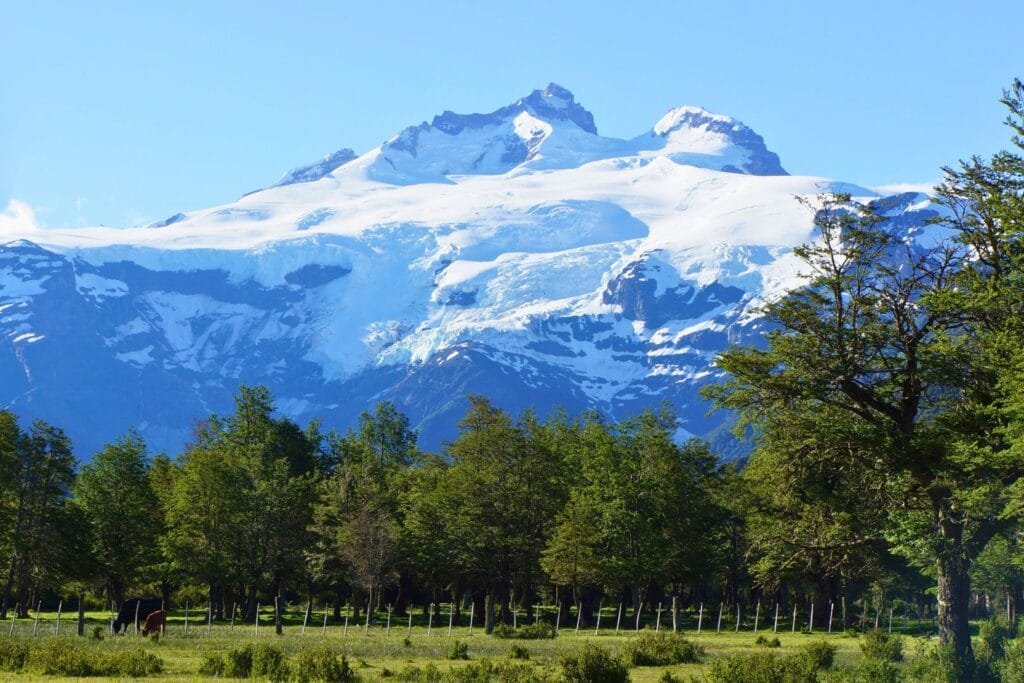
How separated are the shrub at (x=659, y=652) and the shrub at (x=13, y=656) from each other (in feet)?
86.0

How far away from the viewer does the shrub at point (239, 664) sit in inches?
1785

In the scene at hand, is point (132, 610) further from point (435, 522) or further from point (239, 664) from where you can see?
point (239, 664)

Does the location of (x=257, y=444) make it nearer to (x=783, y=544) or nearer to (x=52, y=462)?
(x=52, y=462)

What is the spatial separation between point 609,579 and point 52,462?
42.9m

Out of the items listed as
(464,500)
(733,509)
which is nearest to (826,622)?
(733,509)

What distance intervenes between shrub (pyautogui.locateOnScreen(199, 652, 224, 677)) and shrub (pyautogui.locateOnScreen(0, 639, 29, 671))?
273 inches

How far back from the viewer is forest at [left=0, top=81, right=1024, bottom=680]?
151 feet

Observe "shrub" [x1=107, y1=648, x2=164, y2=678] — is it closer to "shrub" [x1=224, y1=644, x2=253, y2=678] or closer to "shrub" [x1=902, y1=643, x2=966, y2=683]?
"shrub" [x1=224, y1=644, x2=253, y2=678]

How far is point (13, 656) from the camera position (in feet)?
155

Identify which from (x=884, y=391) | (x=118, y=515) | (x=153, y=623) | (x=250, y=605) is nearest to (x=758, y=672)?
(x=884, y=391)

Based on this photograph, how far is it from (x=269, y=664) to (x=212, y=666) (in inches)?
95.2

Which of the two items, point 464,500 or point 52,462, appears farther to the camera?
point 464,500

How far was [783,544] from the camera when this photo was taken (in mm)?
54062

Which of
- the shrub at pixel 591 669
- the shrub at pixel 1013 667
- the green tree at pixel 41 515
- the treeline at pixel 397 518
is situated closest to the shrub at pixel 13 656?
the shrub at pixel 591 669
